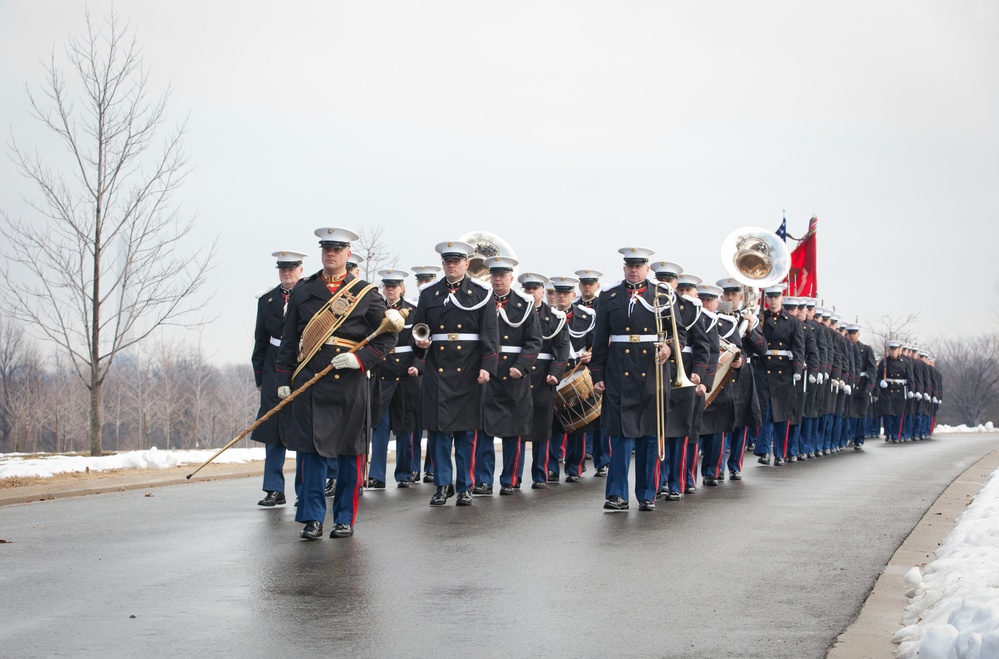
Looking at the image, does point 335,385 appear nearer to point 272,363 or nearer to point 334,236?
point 334,236

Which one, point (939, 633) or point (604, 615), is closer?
point (939, 633)

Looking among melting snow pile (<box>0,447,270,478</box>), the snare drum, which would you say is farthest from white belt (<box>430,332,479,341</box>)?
melting snow pile (<box>0,447,270,478</box>)

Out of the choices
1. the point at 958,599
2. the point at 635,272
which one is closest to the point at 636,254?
the point at 635,272

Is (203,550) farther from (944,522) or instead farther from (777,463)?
(777,463)

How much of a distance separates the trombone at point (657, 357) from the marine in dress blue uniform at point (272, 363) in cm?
353

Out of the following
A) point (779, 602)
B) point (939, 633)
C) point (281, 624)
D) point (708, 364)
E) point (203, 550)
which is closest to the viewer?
point (939, 633)

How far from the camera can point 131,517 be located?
10.7 meters

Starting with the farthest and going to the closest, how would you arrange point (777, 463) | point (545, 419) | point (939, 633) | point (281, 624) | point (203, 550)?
point (777, 463), point (545, 419), point (203, 550), point (281, 624), point (939, 633)

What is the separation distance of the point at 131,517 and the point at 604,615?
584cm

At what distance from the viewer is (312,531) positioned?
9.14m

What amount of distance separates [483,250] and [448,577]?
1035 cm

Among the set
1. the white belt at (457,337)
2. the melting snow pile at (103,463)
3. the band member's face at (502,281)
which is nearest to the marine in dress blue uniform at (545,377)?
the band member's face at (502,281)

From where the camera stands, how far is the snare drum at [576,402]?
14.8m

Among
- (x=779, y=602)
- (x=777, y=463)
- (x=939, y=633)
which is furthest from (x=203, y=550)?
(x=777, y=463)
